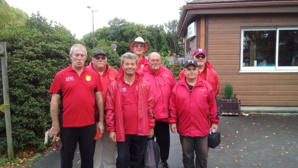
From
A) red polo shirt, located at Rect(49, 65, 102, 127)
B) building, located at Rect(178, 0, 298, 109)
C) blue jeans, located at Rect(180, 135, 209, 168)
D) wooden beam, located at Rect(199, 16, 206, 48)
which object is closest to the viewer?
red polo shirt, located at Rect(49, 65, 102, 127)

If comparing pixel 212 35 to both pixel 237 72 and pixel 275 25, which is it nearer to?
pixel 237 72

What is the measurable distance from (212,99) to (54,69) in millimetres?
3450

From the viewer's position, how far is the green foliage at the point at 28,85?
4570mm

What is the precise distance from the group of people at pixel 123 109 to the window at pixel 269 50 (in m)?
5.36

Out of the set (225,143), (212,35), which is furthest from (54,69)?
(212,35)

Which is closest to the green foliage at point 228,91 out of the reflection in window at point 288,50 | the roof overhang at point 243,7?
the reflection in window at point 288,50

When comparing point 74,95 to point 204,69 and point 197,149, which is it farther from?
point 204,69

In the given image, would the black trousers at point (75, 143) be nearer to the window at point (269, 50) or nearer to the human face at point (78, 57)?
the human face at point (78, 57)

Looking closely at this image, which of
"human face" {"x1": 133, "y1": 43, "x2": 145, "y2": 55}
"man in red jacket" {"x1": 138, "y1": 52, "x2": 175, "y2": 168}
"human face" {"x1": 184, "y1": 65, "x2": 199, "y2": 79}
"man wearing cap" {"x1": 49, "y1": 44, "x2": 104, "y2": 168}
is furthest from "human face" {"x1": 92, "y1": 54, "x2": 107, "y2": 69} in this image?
"human face" {"x1": 184, "y1": 65, "x2": 199, "y2": 79}

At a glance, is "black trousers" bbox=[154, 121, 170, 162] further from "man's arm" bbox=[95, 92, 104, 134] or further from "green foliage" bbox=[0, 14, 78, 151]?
"green foliage" bbox=[0, 14, 78, 151]

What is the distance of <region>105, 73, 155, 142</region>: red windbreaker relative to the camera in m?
3.20

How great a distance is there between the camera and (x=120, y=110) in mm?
3201

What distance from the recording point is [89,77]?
10.6ft

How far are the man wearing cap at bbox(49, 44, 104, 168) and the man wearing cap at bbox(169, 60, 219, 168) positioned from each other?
3.53 ft
